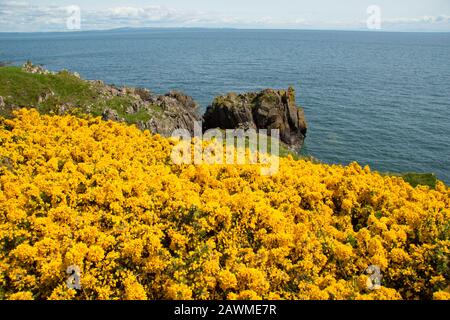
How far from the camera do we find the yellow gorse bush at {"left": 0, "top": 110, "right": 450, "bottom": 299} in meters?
13.7

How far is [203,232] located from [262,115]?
5693 centimetres

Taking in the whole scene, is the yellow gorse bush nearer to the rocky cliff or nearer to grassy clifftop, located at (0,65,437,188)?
grassy clifftop, located at (0,65,437,188)

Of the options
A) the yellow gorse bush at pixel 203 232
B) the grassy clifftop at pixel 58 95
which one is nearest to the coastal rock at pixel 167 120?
the grassy clifftop at pixel 58 95

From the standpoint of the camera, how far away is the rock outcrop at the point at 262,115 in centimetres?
7081

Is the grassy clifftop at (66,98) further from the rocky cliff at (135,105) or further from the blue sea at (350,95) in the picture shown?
the blue sea at (350,95)

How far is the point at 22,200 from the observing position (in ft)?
57.2

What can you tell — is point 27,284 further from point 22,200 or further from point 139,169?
point 139,169

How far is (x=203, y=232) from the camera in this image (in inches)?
655

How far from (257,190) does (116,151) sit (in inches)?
411

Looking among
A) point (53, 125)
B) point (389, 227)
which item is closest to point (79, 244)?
point (389, 227)

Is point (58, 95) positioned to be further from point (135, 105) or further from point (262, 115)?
point (262, 115)

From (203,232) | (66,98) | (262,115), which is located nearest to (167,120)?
→ (66,98)
